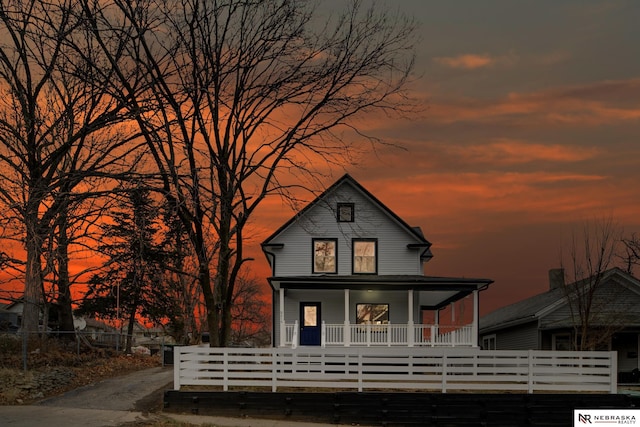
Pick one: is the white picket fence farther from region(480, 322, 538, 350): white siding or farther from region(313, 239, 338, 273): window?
region(480, 322, 538, 350): white siding

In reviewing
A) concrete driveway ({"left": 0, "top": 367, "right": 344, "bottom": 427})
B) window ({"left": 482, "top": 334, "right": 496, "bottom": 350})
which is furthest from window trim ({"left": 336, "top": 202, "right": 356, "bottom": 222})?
window ({"left": 482, "top": 334, "right": 496, "bottom": 350})

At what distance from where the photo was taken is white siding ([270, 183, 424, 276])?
34656 mm

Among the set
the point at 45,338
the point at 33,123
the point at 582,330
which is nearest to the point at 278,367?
the point at 45,338

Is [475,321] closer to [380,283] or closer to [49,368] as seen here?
[380,283]

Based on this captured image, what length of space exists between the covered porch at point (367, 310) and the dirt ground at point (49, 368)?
6.93 meters

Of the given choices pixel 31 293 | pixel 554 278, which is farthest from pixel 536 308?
pixel 31 293

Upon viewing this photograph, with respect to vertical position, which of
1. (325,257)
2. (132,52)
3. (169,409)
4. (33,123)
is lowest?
(169,409)

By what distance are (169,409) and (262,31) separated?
11297 mm

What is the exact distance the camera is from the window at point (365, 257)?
114ft

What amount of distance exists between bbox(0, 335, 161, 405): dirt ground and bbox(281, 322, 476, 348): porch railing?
277 inches

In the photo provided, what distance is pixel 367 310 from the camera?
114 ft

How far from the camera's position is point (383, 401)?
69.1 ft

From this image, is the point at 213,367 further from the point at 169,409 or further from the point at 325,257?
the point at 325,257

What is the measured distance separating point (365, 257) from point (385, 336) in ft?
13.0
